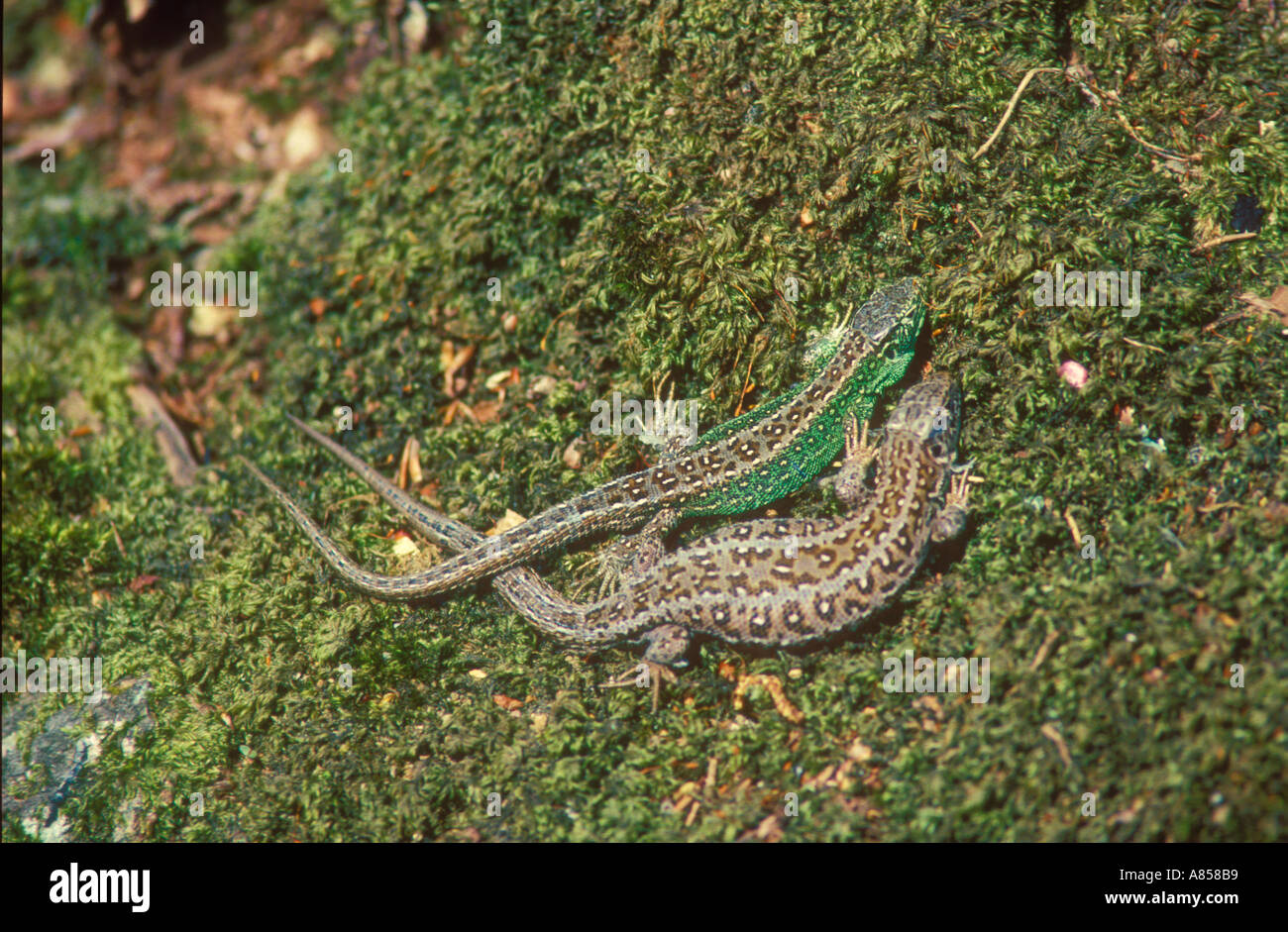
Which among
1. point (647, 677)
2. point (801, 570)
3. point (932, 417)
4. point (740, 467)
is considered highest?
point (932, 417)

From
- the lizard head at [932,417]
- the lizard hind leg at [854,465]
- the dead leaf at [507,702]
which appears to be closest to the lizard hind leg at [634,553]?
the dead leaf at [507,702]

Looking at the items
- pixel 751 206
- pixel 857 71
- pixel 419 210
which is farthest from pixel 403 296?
pixel 857 71

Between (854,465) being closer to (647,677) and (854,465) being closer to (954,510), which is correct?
(954,510)

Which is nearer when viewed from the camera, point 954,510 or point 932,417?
point 954,510

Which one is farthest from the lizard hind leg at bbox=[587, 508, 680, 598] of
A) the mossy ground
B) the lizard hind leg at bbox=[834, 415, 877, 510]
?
the lizard hind leg at bbox=[834, 415, 877, 510]

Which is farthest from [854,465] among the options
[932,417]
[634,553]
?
[634,553]

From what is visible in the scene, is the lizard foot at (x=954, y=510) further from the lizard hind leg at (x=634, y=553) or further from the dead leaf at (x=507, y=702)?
the dead leaf at (x=507, y=702)
